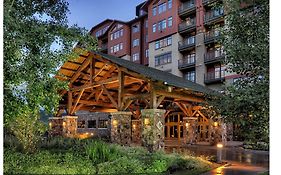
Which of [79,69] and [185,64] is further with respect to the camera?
[185,64]

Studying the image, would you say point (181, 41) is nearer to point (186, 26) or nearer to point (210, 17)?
point (186, 26)

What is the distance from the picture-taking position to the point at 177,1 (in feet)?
138

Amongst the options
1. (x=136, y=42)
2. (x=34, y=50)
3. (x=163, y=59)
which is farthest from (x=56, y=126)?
(x=136, y=42)

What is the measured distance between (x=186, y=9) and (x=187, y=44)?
4.79 meters

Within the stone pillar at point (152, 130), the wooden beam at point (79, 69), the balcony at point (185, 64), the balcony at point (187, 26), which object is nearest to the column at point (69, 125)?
the wooden beam at point (79, 69)

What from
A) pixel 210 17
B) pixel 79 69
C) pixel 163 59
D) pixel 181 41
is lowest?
pixel 79 69

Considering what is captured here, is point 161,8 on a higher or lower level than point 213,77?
higher

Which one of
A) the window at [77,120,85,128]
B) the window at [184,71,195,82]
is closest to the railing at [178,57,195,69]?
the window at [184,71,195,82]

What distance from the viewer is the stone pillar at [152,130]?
17.3 meters

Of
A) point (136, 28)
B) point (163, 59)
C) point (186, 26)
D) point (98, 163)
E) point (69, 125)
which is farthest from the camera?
point (136, 28)

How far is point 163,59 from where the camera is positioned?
43.4 meters

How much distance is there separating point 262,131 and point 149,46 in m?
38.1
